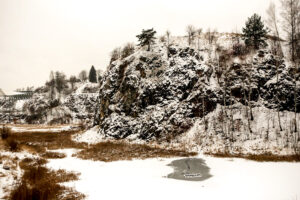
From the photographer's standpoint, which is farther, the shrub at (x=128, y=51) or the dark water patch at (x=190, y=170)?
the shrub at (x=128, y=51)

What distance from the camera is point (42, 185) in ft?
30.5

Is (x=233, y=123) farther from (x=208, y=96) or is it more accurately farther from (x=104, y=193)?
(x=104, y=193)

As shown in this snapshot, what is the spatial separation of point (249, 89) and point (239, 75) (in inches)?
151

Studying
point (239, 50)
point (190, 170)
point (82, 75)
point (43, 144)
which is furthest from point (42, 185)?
point (82, 75)

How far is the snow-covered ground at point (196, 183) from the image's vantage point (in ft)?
25.6

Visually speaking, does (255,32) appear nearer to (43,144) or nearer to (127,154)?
(127,154)

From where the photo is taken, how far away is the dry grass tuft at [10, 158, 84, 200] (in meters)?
7.50

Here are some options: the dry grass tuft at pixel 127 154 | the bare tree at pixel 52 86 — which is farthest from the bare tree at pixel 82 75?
the dry grass tuft at pixel 127 154

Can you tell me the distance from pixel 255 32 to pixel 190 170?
31.0 m

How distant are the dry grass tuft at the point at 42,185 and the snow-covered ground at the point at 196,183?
69 centimetres

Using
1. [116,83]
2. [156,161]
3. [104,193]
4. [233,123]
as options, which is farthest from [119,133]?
[104,193]

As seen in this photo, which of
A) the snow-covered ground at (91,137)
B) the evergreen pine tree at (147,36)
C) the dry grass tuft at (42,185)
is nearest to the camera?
the dry grass tuft at (42,185)

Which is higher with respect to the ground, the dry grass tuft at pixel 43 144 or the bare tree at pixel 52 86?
the bare tree at pixel 52 86

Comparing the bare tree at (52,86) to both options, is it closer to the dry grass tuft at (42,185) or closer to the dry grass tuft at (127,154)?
the dry grass tuft at (127,154)
